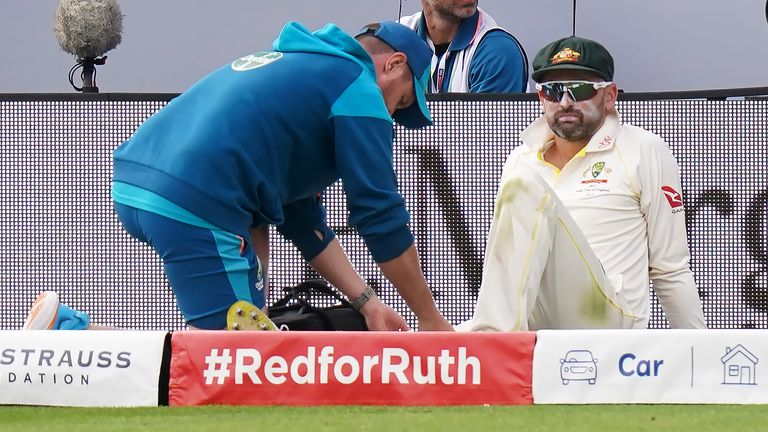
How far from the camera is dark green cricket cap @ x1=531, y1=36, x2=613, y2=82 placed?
4770mm

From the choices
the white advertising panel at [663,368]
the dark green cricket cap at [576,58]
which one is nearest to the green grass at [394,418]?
the white advertising panel at [663,368]

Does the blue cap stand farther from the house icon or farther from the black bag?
the house icon

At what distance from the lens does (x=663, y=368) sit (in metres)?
3.67

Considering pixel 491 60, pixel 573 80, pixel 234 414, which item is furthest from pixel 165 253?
pixel 491 60

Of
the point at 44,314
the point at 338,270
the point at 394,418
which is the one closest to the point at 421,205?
the point at 338,270

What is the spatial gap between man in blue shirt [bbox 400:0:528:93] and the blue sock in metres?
1.95

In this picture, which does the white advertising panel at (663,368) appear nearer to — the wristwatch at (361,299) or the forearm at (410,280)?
the forearm at (410,280)

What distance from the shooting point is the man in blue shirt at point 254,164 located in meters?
4.01

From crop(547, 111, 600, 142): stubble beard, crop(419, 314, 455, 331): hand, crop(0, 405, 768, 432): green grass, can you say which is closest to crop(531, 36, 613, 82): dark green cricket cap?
crop(547, 111, 600, 142): stubble beard

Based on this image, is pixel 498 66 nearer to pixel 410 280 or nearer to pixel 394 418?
pixel 410 280

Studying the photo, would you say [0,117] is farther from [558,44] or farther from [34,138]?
[558,44]

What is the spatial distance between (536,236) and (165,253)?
1046 millimetres

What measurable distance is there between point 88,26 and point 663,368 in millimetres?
3196

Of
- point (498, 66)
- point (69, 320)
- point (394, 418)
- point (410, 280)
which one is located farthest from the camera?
point (498, 66)
